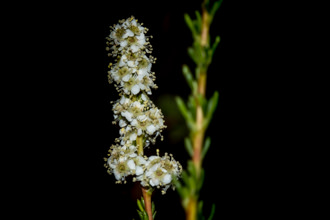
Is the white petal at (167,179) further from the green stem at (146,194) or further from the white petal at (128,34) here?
the white petal at (128,34)

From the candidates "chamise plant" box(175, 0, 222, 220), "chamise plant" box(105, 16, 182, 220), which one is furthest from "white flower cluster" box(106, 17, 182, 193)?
"chamise plant" box(175, 0, 222, 220)

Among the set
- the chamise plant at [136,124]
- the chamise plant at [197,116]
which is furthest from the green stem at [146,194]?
the chamise plant at [197,116]

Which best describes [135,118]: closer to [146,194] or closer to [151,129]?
[151,129]

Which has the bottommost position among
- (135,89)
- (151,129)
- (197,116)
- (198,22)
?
(197,116)

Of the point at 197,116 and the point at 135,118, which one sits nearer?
the point at 197,116

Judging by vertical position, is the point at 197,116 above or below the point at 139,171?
below

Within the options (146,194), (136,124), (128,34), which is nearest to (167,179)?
(146,194)

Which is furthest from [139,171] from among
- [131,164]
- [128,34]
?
[128,34]
